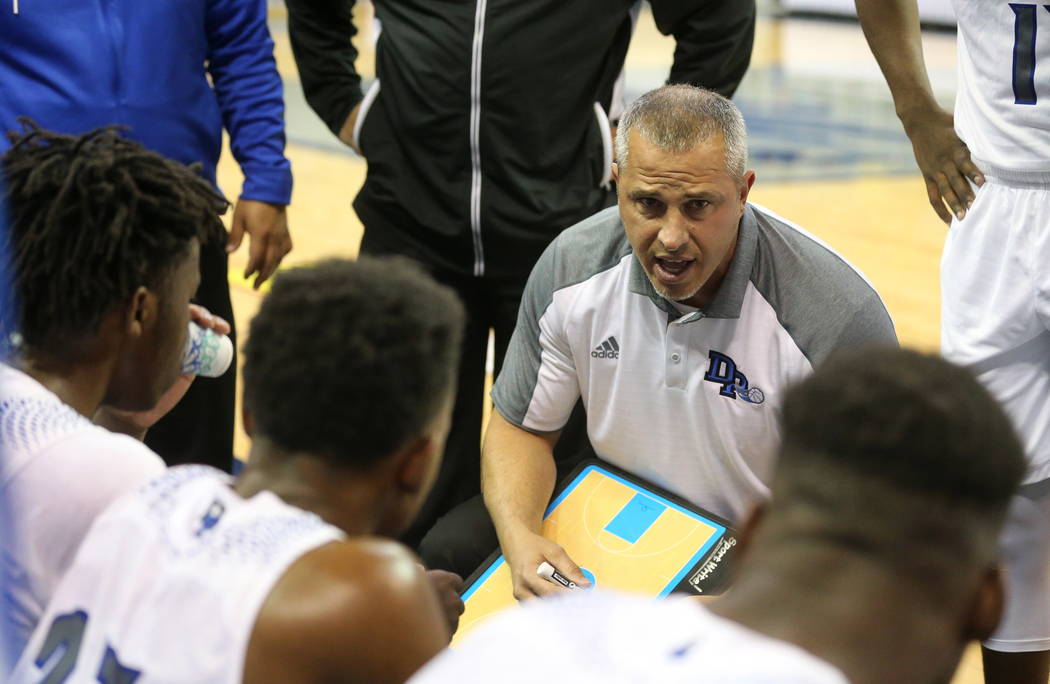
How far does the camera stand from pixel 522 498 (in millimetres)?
2494

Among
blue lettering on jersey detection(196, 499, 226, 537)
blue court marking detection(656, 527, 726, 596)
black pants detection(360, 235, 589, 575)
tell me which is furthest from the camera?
black pants detection(360, 235, 589, 575)

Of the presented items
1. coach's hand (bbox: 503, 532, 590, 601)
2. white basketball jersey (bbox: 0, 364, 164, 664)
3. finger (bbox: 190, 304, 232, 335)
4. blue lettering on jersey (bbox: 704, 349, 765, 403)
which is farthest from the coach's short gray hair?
white basketball jersey (bbox: 0, 364, 164, 664)

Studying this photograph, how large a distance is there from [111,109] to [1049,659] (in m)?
2.13

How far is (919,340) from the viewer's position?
5234mm

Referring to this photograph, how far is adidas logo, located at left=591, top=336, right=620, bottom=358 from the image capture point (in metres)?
2.52

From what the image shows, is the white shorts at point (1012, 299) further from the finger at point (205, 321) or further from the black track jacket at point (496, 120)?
the finger at point (205, 321)

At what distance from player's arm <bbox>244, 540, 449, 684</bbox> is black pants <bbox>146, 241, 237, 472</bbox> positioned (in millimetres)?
1699

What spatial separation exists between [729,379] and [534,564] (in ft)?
1.60

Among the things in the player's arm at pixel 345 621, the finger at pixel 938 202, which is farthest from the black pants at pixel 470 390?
the player's arm at pixel 345 621

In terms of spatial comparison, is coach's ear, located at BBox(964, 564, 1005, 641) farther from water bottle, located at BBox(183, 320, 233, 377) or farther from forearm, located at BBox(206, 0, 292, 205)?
forearm, located at BBox(206, 0, 292, 205)

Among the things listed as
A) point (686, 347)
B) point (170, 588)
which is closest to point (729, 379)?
point (686, 347)

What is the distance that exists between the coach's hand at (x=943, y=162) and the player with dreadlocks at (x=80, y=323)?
1.34 metres

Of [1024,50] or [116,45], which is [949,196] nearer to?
[1024,50]

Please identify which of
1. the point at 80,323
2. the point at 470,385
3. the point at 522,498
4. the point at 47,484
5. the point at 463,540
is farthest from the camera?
the point at 470,385
